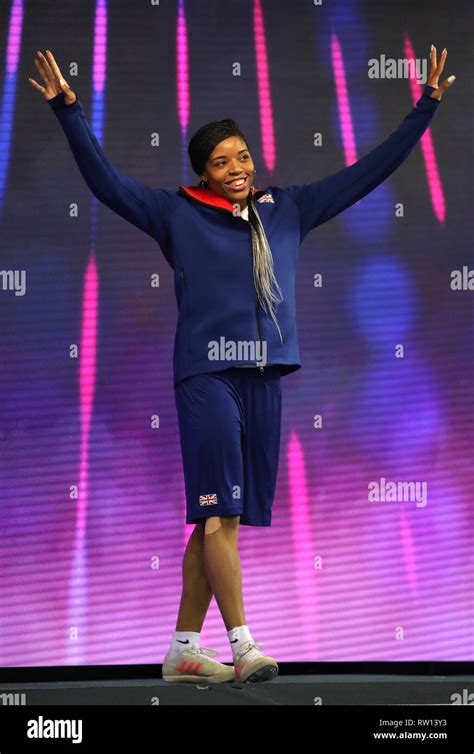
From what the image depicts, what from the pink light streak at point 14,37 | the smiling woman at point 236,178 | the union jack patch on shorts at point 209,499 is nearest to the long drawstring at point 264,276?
the smiling woman at point 236,178

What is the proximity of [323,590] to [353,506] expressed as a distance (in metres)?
0.31

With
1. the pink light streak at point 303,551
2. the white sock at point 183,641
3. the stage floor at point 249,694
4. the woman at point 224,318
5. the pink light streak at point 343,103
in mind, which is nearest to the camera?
the stage floor at point 249,694

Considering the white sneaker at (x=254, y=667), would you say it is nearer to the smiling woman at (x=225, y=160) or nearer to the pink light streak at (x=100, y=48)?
the smiling woman at (x=225, y=160)

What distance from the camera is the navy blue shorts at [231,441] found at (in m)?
3.51

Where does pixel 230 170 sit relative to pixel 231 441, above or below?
above

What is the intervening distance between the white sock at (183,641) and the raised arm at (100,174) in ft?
3.38

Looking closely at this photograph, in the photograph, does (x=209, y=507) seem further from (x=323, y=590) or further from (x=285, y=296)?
(x=323, y=590)

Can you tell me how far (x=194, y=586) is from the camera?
3666 millimetres

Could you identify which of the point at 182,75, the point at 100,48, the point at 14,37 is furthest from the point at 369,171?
the point at 14,37

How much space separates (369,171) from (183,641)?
1.36 meters

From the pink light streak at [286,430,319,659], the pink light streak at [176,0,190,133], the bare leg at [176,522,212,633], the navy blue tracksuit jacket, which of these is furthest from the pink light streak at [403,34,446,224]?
the bare leg at [176,522,212,633]

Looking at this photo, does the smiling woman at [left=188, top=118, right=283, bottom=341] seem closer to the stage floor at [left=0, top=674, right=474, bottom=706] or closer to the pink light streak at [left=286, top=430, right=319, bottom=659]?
the stage floor at [left=0, top=674, right=474, bottom=706]

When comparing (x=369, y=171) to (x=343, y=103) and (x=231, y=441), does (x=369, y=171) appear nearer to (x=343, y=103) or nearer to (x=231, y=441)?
(x=231, y=441)
